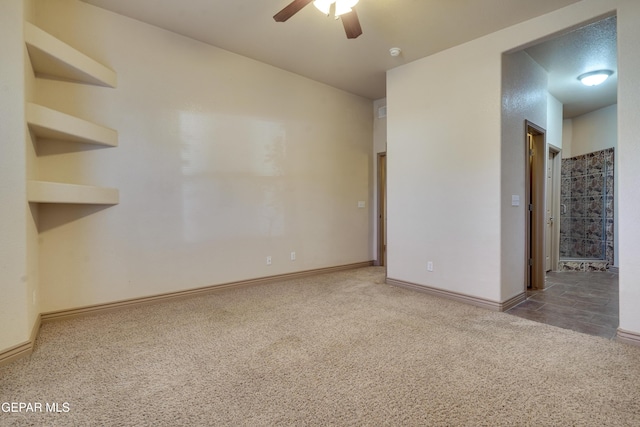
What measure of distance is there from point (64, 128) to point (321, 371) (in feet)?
9.43

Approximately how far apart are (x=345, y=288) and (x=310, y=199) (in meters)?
1.49

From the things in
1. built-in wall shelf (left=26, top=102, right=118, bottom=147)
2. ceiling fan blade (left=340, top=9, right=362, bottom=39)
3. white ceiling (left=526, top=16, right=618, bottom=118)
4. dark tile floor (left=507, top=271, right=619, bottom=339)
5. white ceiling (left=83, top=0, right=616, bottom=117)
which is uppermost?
white ceiling (left=83, top=0, right=616, bottom=117)

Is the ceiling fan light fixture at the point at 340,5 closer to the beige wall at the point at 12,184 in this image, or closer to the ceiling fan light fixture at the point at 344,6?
the ceiling fan light fixture at the point at 344,6

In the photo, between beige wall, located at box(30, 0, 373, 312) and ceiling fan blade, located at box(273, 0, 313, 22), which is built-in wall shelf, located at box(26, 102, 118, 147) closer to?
beige wall, located at box(30, 0, 373, 312)

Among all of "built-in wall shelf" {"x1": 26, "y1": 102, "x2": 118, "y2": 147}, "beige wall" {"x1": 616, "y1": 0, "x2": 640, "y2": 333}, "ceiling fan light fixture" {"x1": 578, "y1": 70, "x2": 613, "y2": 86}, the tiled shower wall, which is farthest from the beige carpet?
the tiled shower wall

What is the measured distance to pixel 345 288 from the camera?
415cm

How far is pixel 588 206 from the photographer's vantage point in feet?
19.5

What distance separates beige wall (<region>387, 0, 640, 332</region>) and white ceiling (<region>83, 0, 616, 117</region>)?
20 centimetres

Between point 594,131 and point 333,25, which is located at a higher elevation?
point 333,25

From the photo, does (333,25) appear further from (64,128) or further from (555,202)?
(555,202)

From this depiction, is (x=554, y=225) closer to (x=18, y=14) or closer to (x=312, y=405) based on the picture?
(x=312, y=405)

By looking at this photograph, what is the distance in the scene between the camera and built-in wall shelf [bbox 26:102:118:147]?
7.83ft

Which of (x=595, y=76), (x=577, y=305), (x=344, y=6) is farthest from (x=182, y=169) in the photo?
(x=595, y=76)

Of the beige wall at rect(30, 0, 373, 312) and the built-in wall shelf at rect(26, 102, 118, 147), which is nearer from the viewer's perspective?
the built-in wall shelf at rect(26, 102, 118, 147)
